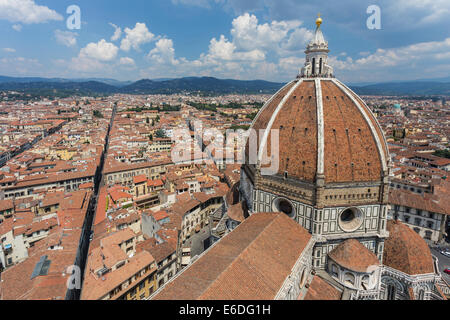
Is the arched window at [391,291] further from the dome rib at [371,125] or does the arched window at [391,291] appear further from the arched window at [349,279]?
the dome rib at [371,125]

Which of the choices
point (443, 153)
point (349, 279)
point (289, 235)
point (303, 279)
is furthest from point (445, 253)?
point (443, 153)

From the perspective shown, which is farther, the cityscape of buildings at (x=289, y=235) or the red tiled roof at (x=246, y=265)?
the cityscape of buildings at (x=289, y=235)

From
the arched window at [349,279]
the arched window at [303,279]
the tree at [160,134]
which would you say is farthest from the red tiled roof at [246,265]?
the tree at [160,134]

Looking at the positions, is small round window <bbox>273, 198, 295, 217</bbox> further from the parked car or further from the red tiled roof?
the parked car

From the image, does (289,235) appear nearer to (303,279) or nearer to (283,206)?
(303,279)
